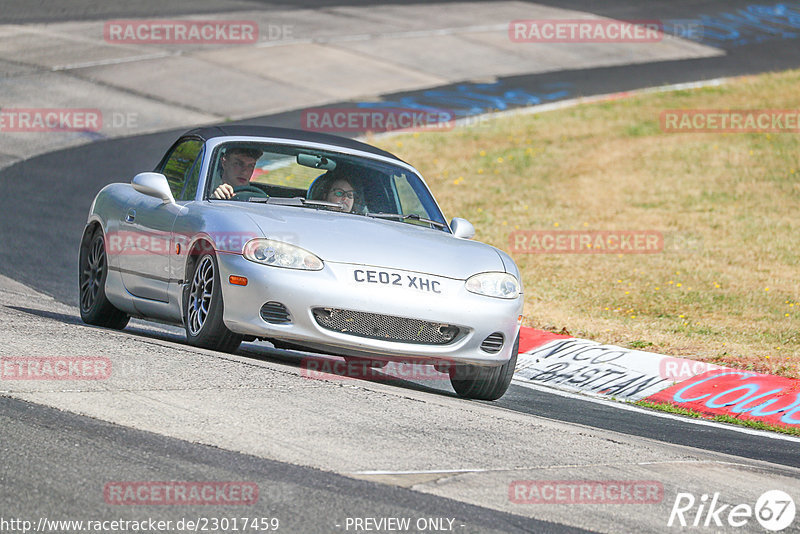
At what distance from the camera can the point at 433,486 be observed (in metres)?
5.02

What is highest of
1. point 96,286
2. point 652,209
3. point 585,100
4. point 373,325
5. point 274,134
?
point 274,134

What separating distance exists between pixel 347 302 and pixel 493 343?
104 centimetres

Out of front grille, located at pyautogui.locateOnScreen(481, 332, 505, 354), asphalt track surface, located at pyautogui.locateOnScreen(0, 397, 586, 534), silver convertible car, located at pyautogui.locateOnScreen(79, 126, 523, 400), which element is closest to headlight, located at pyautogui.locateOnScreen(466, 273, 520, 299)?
silver convertible car, located at pyautogui.locateOnScreen(79, 126, 523, 400)

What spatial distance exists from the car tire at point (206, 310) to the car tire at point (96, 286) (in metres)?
1.40

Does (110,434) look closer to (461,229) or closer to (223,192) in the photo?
(223,192)

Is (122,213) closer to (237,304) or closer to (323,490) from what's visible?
(237,304)

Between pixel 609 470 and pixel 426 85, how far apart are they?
2083cm

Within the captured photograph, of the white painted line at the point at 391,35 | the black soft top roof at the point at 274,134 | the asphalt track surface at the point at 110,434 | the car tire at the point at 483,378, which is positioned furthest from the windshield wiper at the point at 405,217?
the white painted line at the point at 391,35

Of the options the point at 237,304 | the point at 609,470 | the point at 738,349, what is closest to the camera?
the point at 609,470

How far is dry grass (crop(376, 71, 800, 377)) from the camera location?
1171 cm

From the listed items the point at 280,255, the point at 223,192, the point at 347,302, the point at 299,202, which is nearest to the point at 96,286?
the point at 223,192

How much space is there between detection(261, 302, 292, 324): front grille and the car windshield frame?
4.17ft

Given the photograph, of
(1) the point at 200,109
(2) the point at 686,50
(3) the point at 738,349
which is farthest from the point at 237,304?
(2) the point at 686,50

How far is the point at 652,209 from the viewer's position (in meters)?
18.6
